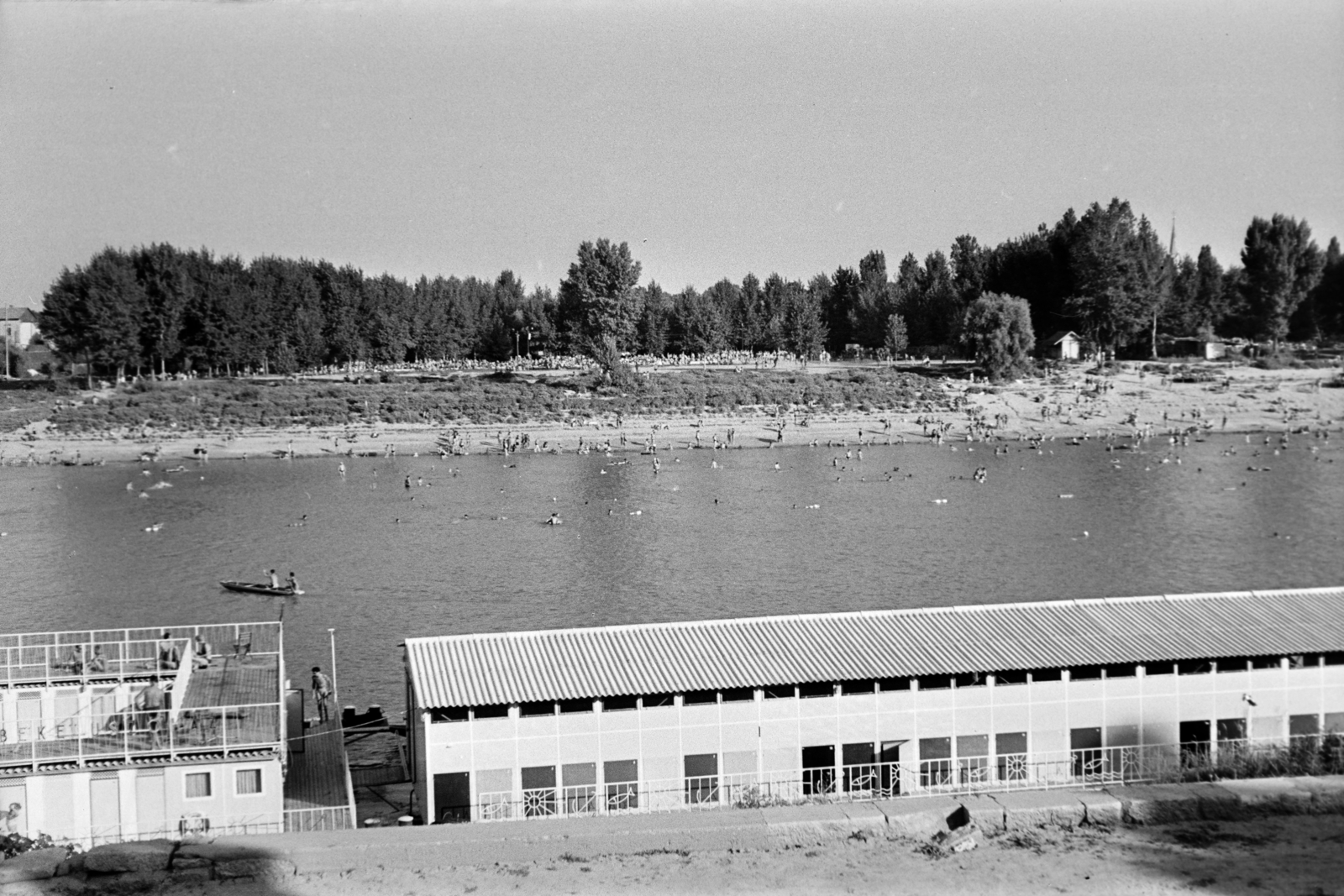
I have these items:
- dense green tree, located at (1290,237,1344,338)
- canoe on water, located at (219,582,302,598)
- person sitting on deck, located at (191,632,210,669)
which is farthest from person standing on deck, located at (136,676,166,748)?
dense green tree, located at (1290,237,1344,338)

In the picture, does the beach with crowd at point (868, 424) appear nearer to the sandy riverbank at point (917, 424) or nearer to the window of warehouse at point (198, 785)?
the sandy riverbank at point (917, 424)

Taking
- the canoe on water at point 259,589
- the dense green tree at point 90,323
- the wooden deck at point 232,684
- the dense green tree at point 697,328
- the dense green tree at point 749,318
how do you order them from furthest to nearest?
the dense green tree at point 749,318 → the dense green tree at point 697,328 → the dense green tree at point 90,323 → the canoe on water at point 259,589 → the wooden deck at point 232,684

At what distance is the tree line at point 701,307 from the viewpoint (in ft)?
178

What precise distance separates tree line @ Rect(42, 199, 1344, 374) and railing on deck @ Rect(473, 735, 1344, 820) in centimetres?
4260

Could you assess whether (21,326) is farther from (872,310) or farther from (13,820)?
(13,820)

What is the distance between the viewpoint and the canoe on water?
24859mm

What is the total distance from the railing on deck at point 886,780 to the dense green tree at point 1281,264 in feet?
152

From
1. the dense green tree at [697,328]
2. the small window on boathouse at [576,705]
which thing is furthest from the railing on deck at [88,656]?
the dense green tree at [697,328]

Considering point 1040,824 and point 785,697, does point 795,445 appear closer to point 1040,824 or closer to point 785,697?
point 785,697

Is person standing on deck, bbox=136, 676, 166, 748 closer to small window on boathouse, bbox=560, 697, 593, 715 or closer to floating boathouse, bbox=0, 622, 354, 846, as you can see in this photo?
floating boathouse, bbox=0, 622, 354, 846

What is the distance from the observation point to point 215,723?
11.4m

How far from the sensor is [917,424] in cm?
5144

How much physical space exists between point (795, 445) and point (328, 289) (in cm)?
2902

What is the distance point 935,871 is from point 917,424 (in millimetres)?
45976
